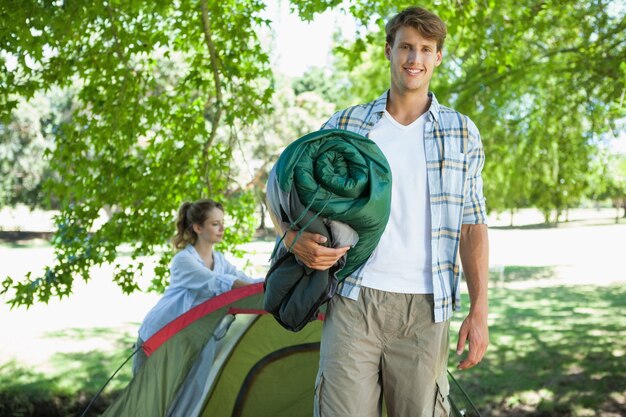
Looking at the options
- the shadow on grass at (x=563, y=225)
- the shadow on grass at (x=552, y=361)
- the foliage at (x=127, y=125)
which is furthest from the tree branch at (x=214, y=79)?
the shadow on grass at (x=563, y=225)

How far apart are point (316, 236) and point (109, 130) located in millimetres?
3496

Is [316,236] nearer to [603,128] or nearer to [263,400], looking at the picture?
[263,400]

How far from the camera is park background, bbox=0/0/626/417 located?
5.07 m

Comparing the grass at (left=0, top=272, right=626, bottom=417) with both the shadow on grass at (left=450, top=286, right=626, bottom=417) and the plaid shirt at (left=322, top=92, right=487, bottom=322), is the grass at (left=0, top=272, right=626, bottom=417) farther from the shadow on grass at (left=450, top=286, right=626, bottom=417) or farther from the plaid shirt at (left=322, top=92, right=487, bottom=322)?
the plaid shirt at (left=322, top=92, right=487, bottom=322)

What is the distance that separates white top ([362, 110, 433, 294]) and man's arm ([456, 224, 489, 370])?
18 centimetres

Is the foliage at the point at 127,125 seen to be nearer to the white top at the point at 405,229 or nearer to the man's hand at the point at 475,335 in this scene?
the white top at the point at 405,229

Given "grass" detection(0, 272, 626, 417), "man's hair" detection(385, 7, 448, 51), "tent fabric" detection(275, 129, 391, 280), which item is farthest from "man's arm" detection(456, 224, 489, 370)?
"grass" detection(0, 272, 626, 417)

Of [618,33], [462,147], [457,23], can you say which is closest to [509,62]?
[457,23]

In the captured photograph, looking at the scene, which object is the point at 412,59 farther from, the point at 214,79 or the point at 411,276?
the point at 214,79

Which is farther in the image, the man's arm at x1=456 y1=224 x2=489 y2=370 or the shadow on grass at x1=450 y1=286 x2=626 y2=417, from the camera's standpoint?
the shadow on grass at x1=450 y1=286 x2=626 y2=417

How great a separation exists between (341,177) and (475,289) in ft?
2.07

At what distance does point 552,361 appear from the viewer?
8.06m

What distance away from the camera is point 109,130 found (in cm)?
515

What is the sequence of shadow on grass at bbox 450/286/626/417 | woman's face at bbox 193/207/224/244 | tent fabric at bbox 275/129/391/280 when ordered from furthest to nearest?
1. shadow on grass at bbox 450/286/626/417
2. woman's face at bbox 193/207/224/244
3. tent fabric at bbox 275/129/391/280
